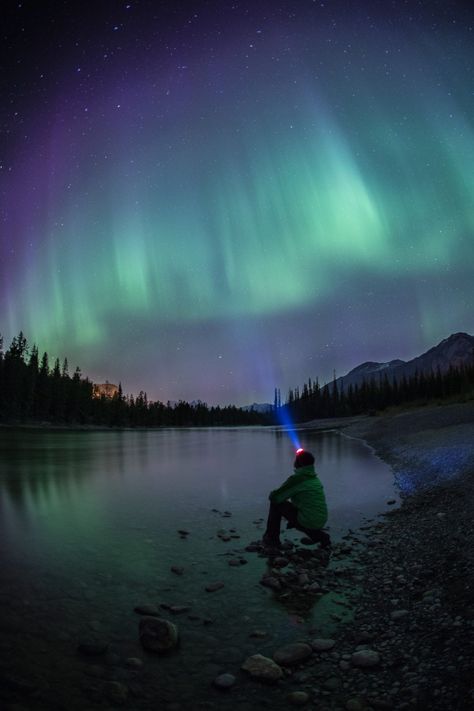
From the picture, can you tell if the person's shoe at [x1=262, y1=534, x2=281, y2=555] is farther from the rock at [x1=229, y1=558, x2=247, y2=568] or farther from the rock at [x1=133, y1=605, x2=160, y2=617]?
the rock at [x1=133, y1=605, x2=160, y2=617]

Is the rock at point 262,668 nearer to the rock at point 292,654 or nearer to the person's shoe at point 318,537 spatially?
the rock at point 292,654

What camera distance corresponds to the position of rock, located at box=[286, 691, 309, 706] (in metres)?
4.82

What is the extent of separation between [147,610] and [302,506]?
5.15 m

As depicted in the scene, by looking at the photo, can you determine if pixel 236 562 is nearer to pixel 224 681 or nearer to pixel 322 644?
pixel 322 644

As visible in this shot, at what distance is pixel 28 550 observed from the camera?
35.3ft

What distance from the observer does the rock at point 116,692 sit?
4.74 metres

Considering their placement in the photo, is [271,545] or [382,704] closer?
[382,704]

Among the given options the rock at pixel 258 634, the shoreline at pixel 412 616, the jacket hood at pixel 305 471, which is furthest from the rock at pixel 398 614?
the jacket hood at pixel 305 471

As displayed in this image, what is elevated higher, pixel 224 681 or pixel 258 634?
pixel 224 681

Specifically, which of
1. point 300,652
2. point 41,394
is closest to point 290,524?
point 300,652

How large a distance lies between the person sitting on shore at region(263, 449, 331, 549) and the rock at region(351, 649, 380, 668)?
543 centimetres

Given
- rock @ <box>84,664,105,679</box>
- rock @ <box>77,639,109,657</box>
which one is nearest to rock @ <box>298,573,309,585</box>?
rock @ <box>77,639,109,657</box>

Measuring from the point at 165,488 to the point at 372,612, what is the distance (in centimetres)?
1635

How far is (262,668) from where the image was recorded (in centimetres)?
540
